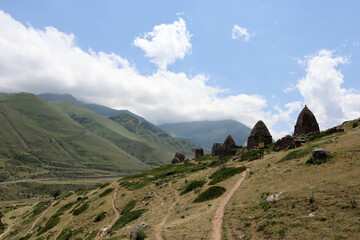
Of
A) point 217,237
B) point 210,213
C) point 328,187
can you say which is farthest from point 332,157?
point 217,237

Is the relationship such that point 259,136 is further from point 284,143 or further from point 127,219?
point 127,219

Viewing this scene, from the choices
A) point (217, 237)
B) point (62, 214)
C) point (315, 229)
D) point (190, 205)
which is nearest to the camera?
point (315, 229)

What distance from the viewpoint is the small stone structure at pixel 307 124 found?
180ft

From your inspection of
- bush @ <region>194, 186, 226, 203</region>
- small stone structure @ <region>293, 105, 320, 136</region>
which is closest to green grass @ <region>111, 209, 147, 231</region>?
bush @ <region>194, 186, 226, 203</region>

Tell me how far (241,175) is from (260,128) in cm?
3439

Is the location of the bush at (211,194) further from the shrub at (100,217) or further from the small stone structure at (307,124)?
the small stone structure at (307,124)

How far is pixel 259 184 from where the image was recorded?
2559cm

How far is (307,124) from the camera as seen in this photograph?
55219mm

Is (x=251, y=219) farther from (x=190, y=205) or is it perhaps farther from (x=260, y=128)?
(x=260, y=128)

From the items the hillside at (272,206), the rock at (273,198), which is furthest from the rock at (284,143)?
the rock at (273,198)

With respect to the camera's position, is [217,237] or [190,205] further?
[190,205]

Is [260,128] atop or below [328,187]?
atop

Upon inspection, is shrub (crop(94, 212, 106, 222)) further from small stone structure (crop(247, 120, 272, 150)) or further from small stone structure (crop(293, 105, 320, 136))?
small stone structure (crop(293, 105, 320, 136))

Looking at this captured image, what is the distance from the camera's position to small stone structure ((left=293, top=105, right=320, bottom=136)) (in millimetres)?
54812
